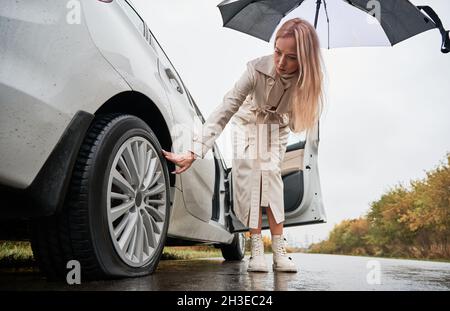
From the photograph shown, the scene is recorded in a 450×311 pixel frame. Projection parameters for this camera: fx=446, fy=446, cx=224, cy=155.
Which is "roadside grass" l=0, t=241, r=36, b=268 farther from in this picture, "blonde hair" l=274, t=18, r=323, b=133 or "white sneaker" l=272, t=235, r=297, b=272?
"blonde hair" l=274, t=18, r=323, b=133

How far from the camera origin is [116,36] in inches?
78.7

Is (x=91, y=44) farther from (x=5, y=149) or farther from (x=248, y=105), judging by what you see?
(x=248, y=105)

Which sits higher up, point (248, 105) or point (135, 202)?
point (248, 105)

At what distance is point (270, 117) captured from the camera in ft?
9.91

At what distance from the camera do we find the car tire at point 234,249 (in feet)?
17.1

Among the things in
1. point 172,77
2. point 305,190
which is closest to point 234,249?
point 305,190

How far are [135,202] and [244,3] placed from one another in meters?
2.67

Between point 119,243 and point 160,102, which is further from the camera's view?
point 160,102

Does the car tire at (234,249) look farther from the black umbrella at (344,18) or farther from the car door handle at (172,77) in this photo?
the car door handle at (172,77)

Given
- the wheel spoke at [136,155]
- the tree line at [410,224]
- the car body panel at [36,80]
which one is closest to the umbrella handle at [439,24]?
the wheel spoke at [136,155]

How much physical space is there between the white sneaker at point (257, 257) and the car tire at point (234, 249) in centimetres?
219

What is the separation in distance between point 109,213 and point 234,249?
140 inches

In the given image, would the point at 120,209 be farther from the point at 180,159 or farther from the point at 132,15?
the point at 132,15
